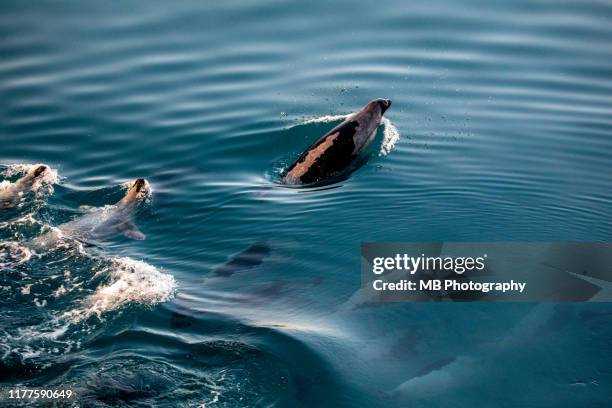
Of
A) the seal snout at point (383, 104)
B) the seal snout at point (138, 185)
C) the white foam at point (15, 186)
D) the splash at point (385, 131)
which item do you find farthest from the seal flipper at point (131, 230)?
the seal snout at point (383, 104)

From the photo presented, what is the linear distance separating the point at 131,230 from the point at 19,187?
8.33ft

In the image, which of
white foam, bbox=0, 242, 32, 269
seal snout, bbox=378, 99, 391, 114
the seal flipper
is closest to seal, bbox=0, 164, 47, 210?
white foam, bbox=0, 242, 32, 269

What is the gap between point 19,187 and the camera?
44.5 ft

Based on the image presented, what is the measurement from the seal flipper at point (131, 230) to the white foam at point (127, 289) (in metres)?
0.86

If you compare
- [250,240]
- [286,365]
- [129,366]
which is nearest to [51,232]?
[250,240]

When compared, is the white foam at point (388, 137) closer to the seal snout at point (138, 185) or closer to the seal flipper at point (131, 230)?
the seal snout at point (138, 185)

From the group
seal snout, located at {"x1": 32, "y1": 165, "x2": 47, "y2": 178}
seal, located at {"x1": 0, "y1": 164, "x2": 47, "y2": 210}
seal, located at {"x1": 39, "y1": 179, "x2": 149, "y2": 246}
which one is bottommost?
seal, located at {"x1": 39, "y1": 179, "x2": 149, "y2": 246}

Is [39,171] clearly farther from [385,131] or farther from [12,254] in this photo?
[385,131]

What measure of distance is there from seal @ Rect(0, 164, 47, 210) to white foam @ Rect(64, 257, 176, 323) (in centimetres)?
273

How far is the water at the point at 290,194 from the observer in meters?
9.35

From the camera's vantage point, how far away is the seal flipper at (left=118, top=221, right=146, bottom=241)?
12367mm

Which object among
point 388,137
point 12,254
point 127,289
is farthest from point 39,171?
point 388,137

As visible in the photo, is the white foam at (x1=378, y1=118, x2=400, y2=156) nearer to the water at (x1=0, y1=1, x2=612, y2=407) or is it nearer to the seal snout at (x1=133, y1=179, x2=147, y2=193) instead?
the water at (x1=0, y1=1, x2=612, y2=407)

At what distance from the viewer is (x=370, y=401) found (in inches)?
355
